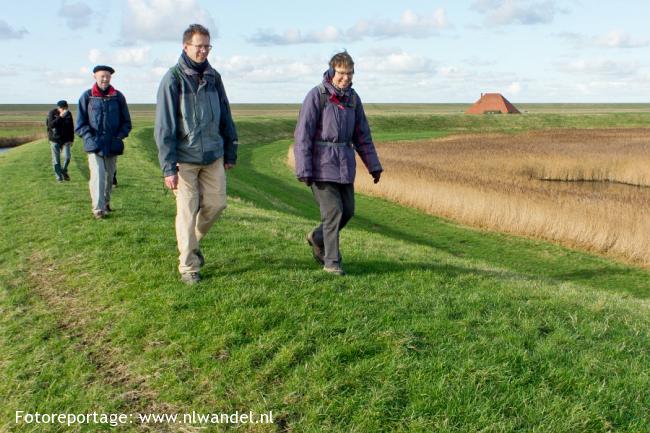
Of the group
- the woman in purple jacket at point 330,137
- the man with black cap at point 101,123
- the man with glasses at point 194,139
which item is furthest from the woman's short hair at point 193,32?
the man with black cap at point 101,123

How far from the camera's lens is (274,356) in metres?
5.04

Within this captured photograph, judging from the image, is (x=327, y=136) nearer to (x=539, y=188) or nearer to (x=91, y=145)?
(x=91, y=145)

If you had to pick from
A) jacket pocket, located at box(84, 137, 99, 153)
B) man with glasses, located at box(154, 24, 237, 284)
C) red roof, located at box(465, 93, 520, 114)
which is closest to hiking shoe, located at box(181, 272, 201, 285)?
man with glasses, located at box(154, 24, 237, 284)

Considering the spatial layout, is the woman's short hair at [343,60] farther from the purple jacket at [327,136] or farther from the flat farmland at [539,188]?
the flat farmland at [539,188]

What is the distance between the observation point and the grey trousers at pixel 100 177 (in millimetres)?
10211

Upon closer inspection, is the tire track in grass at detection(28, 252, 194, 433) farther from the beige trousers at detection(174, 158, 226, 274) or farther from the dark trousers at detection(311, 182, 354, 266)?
the dark trousers at detection(311, 182, 354, 266)

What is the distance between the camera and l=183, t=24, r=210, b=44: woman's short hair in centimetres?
603

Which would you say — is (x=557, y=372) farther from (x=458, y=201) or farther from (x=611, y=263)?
(x=458, y=201)

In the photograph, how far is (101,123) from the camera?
9961 mm

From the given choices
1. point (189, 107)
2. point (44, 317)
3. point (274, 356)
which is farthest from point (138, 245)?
point (274, 356)

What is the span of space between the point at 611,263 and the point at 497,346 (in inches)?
424

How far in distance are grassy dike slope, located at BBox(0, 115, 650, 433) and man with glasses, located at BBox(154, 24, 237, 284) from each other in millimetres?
690

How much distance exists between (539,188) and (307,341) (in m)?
17.5

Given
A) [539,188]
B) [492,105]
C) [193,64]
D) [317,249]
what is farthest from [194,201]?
[492,105]
